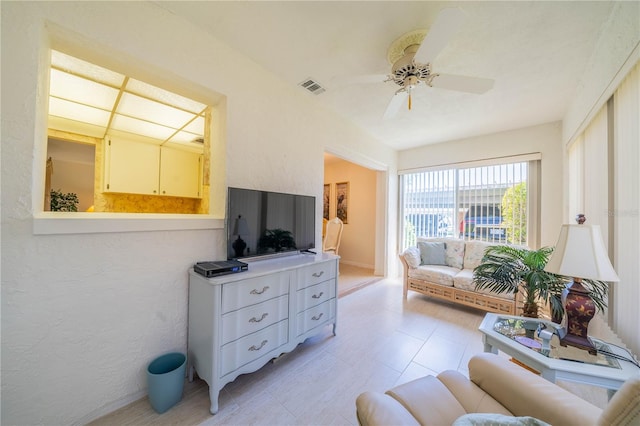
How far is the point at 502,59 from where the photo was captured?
6.29 feet

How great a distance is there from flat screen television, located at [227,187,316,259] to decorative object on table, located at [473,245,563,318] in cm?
172

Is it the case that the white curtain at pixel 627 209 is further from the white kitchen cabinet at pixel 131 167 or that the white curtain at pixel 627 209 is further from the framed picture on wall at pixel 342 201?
the white kitchen cabinet at pixel 131 167

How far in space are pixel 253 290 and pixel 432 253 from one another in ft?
9.92

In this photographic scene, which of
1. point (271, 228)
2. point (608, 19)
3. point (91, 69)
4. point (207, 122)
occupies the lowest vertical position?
point (271, 228)

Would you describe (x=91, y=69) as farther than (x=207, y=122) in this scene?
No

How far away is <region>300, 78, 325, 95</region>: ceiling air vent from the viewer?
2334mm

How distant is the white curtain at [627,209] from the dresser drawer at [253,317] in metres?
2.22

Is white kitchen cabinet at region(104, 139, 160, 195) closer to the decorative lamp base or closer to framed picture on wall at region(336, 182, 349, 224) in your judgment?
framed picture on wall at region(336, 182, 349, 224)

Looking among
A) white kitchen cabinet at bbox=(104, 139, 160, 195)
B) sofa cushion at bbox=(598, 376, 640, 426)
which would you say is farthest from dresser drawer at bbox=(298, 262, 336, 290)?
white kitchen cabinet at bbox=(104, 139, 160, 195)

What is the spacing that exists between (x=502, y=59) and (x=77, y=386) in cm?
388

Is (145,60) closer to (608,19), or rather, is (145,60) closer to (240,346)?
(240,346)

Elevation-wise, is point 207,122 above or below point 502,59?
below

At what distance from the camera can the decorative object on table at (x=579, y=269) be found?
3.87 feet

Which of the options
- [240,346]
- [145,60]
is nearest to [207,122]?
[145,60]
